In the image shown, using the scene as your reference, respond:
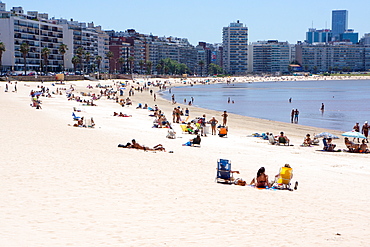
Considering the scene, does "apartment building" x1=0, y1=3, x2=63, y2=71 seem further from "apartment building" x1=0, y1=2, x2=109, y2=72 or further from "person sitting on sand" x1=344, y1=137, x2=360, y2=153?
"person sitting on sand" x1=344, y1=137, x2=360, y2=153

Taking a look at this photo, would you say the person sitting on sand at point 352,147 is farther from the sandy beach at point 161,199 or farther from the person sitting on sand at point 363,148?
the sandy beach at point 161,199

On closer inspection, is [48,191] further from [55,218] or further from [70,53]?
[70,53]

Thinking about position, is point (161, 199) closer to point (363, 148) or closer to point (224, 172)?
point (224, 172)

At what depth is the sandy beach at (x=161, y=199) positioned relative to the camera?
7.49m

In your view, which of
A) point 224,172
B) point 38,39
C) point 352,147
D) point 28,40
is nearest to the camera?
point 224,172

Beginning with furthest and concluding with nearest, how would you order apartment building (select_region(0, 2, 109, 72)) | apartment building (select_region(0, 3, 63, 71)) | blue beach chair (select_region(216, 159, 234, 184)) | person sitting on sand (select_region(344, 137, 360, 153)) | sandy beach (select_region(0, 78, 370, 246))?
apartment building (select_region(0, 2, 109, 72)), apartment building (select_region(0, 3, 63, 71)), person sitting on sand (select_region(344, 137, 360, 153)), blue beach chair (select_region(216, 159, 234, 184)), sandy beach (select_region(0, 78, 370, 246))

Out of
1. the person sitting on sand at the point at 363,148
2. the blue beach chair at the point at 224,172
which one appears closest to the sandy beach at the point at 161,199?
the blue beach chair at the point at 224,172

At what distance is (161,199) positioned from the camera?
9.70m

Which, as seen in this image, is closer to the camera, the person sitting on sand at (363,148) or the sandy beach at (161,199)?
the sandy beach at (161,199)

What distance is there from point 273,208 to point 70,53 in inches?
4813

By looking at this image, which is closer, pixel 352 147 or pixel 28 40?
pixel 352 147

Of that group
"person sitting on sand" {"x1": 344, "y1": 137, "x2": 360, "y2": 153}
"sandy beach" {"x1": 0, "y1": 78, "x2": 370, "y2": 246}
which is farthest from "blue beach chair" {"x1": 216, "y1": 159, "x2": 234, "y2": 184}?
"person sitting on sand" {"x1": 344, "y1": 137, "x2": 360, "y2": 153}

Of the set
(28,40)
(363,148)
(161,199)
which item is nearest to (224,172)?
(161,199)

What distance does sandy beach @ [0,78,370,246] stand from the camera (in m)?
7.49
